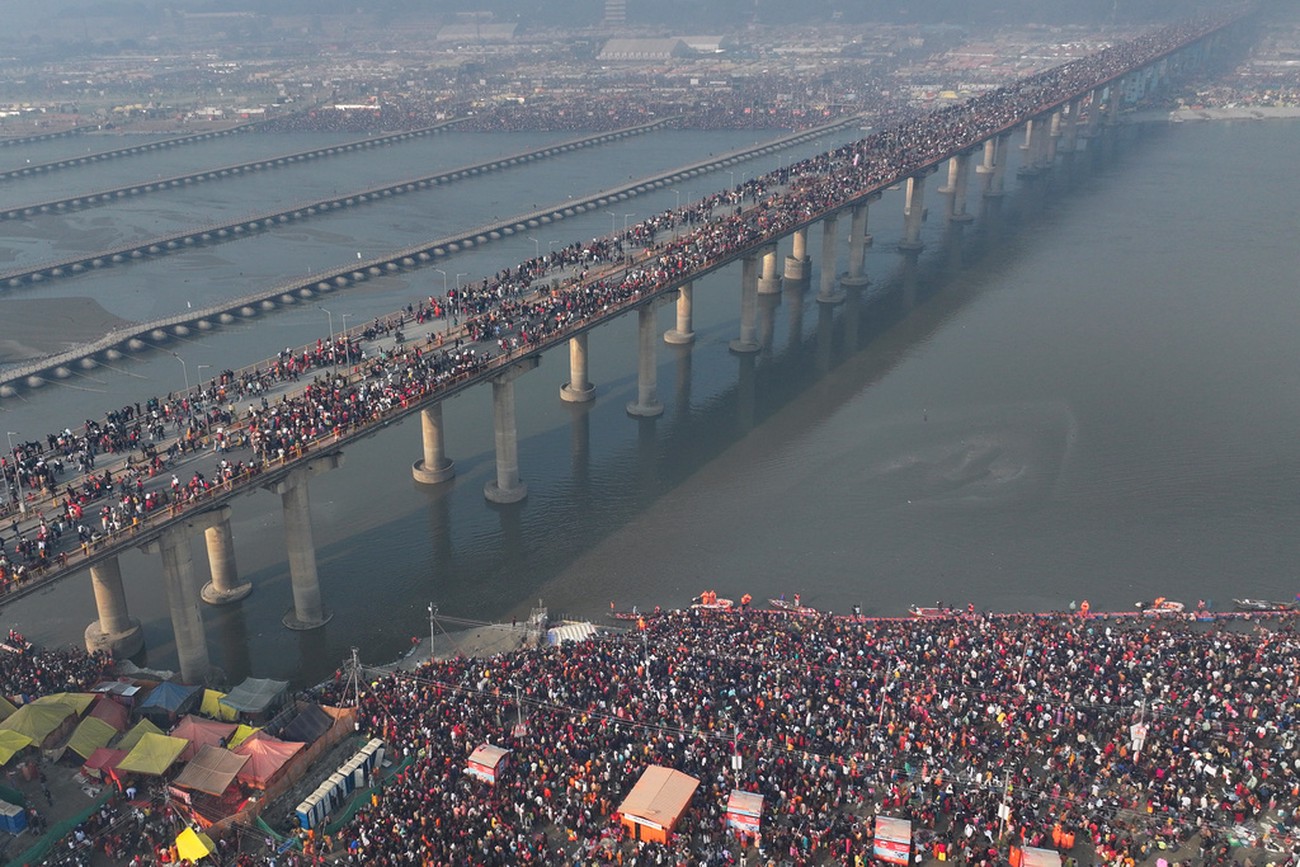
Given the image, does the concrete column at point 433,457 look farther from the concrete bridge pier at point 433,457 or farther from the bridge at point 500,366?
the bridge at point 500,366

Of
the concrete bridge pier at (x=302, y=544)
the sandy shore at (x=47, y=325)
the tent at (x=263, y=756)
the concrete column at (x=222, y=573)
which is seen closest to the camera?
the tent at (x=263, y=756)

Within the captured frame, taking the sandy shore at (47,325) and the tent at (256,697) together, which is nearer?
the tent at (256,697)

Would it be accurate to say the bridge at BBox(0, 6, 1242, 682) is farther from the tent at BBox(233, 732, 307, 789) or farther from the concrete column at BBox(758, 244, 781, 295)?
the tent at BBox(233, 732, 307, 789)

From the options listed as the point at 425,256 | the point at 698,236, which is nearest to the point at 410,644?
the point at 698,236

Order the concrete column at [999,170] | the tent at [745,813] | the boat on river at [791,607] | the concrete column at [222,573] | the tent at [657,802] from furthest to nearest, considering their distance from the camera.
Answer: the concrete column at [999,170] < the concrete column at [222,573] < the boat on river at [791,607] < the tent at [657,802] < the tent at [745,813]

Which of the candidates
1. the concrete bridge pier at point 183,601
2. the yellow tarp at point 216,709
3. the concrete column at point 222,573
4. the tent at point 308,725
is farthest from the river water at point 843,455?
the tent at point 308,725
